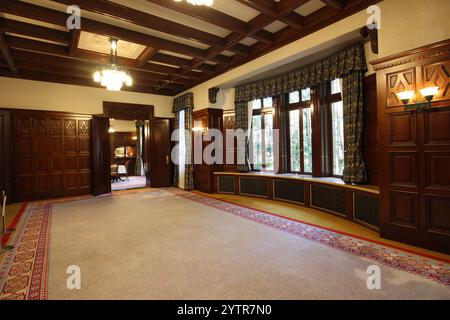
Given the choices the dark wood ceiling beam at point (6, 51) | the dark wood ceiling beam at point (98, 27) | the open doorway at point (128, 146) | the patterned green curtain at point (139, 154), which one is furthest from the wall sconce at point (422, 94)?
the patterned green curtain at point (139, 154)

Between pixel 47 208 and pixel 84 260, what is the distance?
3.49 m

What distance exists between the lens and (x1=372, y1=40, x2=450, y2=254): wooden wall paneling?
2.72 meters

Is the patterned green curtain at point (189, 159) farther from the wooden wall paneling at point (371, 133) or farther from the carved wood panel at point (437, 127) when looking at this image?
the carved wood panel at point (437, 127)

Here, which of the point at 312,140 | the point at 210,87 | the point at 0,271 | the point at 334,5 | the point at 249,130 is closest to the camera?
the point at 0,271

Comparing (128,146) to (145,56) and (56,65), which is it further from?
(145,56)

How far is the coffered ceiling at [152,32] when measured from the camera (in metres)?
3.52

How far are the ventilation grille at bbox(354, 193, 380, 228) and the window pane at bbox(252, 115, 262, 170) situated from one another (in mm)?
2928

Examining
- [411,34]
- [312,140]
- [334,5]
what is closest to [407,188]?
[411,34]

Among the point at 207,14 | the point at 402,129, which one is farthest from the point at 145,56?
the point at 402,129

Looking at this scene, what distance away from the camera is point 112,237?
11.5ft

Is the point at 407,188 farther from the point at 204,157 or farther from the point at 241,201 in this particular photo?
the point at 204,157

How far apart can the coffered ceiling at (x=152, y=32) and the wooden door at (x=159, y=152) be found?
210 cm

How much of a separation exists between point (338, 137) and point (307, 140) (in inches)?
30.0

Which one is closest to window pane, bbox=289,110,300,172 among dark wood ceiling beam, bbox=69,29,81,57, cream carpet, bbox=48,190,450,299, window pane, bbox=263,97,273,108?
window pane, bbox=263,97,273,108
